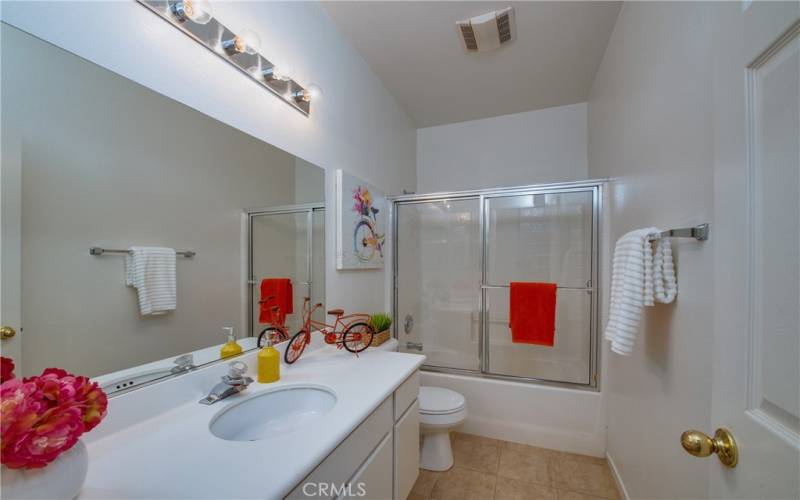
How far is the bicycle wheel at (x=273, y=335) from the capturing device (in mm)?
1338

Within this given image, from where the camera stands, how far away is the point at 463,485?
1730mm

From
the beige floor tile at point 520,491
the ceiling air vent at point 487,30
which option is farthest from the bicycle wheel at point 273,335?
the ceiling air vent at point 487,30

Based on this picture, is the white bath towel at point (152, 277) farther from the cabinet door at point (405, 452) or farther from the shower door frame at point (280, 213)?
the cabinet door at point (405, 452)

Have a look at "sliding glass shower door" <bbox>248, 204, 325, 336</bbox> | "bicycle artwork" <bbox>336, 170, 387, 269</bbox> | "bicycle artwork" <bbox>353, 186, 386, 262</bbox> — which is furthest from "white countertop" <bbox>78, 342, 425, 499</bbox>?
"bicycle artwork" <bbox>353, 186, 386, 262</bbox>

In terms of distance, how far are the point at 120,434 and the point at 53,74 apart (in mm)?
946

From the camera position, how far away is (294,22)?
5.11ft

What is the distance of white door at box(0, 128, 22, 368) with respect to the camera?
27.0 inches

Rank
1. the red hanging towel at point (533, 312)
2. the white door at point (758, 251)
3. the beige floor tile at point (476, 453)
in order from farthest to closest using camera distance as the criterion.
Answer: the red hanging towel at point (533, 312) < the beige floor tile at point (476, 453) < the white door at point (758, 251)

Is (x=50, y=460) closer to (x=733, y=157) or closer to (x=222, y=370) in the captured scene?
(x=222, y=370)

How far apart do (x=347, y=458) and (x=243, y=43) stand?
59.7 inches

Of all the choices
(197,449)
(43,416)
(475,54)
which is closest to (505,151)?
(475,54)

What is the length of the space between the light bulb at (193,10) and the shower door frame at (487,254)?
166 cm

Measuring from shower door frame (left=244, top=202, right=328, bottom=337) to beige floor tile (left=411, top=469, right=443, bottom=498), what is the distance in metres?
1.16

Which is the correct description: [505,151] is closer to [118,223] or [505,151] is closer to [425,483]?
[425,483]
